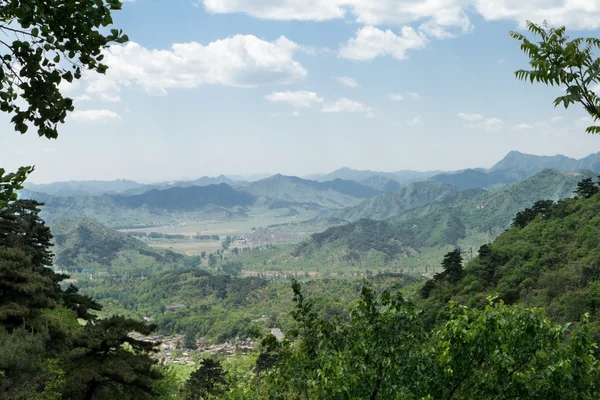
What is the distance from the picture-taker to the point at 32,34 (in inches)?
151

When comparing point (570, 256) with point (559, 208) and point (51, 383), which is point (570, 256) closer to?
point (559, 208)

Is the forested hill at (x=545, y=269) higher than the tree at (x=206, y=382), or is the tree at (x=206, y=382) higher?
the forested hill at (x=545, y=269)

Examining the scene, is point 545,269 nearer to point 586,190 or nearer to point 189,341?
point 586,190

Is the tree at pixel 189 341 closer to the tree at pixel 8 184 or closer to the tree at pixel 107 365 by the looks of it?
the tree at pixel 107 365

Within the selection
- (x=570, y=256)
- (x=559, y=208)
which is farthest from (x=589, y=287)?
(x=559, y=208)

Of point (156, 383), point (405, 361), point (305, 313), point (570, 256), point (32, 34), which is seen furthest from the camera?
point (570, 256)

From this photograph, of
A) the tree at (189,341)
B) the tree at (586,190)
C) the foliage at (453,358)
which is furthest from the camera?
the tree at (189,341)

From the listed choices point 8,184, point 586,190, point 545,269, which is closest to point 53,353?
point 8,184

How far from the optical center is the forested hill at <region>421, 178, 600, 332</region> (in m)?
36.7

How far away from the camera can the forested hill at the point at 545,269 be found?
3673 cm

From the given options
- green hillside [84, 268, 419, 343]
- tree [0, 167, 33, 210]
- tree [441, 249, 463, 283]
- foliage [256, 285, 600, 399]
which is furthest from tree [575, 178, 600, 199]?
tree [0, 167, 33, 210]

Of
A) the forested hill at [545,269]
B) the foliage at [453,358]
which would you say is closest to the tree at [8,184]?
the foliage at [453,358]

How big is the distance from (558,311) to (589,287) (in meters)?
3.50

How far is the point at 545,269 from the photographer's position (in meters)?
47.5
